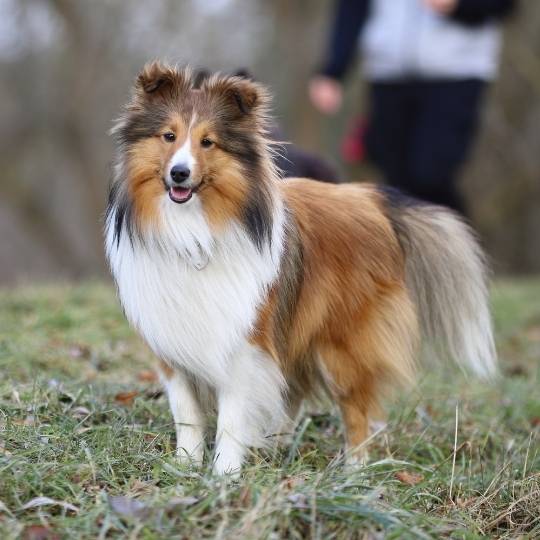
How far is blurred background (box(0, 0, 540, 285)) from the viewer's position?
13.3 meters

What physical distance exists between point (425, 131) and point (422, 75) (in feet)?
1.34

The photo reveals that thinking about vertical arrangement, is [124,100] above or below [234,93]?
below

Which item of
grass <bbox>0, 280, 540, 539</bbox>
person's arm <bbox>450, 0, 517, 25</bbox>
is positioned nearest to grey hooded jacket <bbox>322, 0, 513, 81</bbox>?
person's arm <bbox>450, 0, 517, 25</bbox>

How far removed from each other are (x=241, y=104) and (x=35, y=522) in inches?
72.5

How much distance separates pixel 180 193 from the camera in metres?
3.67

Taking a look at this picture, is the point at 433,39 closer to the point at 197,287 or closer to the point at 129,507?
the point at 197,287

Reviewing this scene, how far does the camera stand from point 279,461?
3775 millimetres

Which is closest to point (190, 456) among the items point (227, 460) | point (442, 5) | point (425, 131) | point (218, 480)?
point (227, 460)

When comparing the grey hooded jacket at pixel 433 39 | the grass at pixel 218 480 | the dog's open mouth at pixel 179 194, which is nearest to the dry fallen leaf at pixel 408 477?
the grass at pixel 218 480

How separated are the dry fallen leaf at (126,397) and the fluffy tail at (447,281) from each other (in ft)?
4.68

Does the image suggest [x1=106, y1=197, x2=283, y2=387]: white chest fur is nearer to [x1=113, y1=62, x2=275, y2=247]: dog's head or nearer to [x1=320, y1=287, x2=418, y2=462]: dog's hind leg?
[x1=113, y1=62, x2=275, y2=247]: dog's head

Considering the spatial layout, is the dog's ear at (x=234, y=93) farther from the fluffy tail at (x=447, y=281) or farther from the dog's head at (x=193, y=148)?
the fluffy tail at (x=447, y=281)

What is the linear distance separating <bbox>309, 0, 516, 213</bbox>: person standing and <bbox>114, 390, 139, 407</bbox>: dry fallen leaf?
9.47 ft

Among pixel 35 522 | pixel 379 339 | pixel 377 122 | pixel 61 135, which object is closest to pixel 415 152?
pixel 377 122
